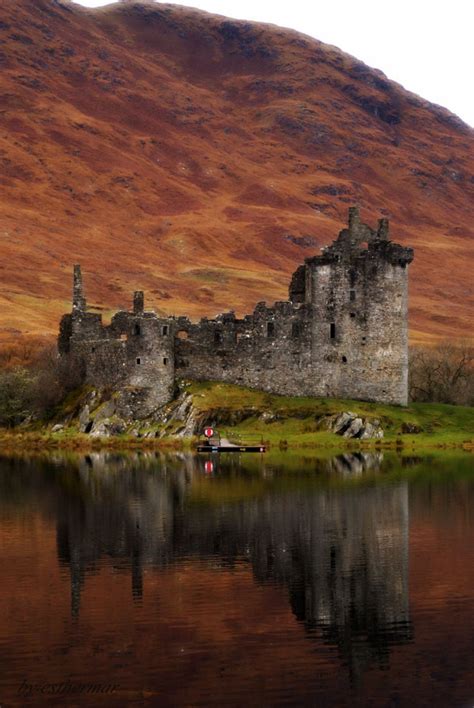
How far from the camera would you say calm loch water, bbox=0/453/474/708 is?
76.9 feet

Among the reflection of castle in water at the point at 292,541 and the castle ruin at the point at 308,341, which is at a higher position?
the castle ruin at the point at 308,341

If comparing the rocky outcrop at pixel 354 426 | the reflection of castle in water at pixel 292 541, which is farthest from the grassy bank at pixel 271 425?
the reflection of castle in water at pixel 292 541

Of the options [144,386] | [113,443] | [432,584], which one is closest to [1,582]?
[432,584]

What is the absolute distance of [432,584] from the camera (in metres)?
31.6

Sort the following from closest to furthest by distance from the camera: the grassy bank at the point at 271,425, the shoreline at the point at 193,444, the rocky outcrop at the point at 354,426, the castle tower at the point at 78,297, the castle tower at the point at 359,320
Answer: the shoreline at the point at 193,444, the grassy bank at the point at 271,425, the rocky outcrop at the point at 354,426, the castle tower at the point at 359,320, the castle tower at the point at 78,297

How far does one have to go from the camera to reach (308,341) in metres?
81.5

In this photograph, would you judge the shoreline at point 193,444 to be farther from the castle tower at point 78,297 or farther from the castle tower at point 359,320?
the castle tower at point 78,297

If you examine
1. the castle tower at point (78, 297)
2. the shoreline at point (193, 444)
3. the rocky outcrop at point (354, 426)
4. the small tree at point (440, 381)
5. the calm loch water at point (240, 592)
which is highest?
the castle tower at point (78, 297)

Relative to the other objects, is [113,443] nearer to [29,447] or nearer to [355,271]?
[29,447]

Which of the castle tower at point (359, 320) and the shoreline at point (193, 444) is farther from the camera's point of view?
the castle tower at point (359, 320)

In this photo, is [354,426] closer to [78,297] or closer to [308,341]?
[308,341]

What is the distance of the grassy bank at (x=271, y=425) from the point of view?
234 feet

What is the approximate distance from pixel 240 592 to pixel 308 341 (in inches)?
2019

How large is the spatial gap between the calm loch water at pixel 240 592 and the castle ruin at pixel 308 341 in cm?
2687
